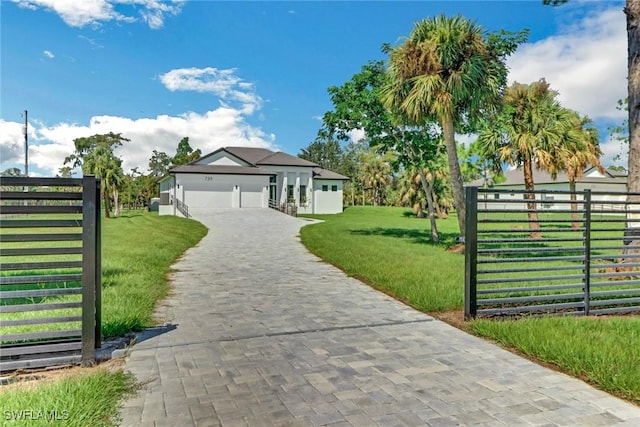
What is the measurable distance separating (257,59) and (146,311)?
1639 cm

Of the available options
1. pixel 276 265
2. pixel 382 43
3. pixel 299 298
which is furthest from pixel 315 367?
pixel 382 43

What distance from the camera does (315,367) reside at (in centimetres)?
385

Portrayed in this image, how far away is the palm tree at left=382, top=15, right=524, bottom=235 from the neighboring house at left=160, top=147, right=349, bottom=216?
912 inches

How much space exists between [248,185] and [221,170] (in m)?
2.68

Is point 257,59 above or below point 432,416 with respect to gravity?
above

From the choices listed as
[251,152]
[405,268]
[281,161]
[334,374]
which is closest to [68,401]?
[334,374]

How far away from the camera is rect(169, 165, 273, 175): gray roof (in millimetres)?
34125

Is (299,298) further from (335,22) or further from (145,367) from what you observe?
(335,22)

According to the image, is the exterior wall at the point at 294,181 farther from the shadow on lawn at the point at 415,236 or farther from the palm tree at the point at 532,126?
the palm tree at the point at 532,126

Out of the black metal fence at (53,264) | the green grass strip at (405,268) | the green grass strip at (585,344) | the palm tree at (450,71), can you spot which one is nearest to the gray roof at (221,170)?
the green grass strip at (405,268)

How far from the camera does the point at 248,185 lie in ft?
117

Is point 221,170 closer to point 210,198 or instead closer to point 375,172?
point 210,198

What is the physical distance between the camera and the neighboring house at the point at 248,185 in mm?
34031

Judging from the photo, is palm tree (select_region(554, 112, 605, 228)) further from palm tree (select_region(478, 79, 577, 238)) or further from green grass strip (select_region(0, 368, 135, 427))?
green grass strip (select_region(0, 368, 135, 427))
